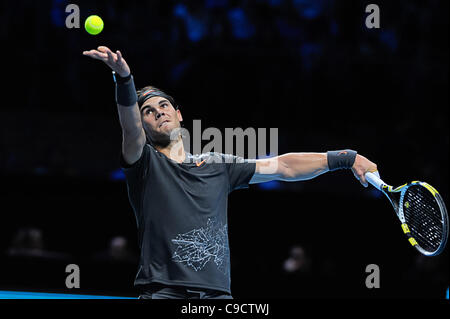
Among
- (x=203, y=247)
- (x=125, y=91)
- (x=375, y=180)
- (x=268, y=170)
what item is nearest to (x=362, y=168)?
(x=375, y=180)

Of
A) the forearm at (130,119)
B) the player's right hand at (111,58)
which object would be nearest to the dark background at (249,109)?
the forearm at (130,119)

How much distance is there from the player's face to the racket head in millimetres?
1296

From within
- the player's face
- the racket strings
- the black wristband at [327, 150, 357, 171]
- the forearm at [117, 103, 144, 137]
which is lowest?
the racket strings

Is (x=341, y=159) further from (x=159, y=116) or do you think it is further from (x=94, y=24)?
(x=94, y=24)

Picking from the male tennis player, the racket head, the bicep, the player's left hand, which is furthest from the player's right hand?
the racket head

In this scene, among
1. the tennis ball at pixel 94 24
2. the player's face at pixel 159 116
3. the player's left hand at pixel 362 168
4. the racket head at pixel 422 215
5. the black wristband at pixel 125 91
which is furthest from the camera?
the tennis ball at pixel 94 24

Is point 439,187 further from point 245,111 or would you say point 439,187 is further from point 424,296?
point 245,111

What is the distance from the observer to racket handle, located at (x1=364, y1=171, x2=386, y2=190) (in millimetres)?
3354

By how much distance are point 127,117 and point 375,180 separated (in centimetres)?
139

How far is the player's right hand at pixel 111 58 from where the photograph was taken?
2.83 m

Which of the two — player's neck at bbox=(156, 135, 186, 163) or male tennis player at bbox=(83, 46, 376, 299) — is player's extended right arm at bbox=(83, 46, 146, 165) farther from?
player's neck at bbox=(156, 135, 186, 163)

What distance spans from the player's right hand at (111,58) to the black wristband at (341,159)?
1282 mm

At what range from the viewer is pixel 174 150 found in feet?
11.0

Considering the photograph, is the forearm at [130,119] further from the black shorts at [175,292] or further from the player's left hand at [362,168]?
the player's left hand at [362,168]
